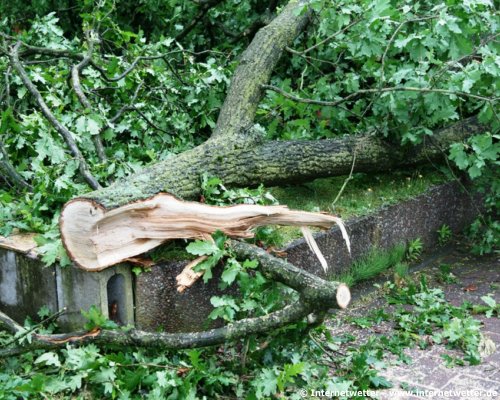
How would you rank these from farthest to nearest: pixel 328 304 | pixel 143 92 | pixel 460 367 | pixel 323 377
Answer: pixel 143 92 → pixel 460 367 → pixel 323 377 → pixel 328 304

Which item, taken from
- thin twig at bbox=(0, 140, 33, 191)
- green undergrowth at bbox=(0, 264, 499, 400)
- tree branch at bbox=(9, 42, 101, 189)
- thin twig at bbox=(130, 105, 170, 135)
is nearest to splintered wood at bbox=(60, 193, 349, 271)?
green undergrowth at bbox=(0, 264, 499, 400)

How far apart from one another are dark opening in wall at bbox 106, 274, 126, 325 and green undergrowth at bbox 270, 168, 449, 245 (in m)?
1.37

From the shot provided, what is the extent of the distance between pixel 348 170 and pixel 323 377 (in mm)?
2209

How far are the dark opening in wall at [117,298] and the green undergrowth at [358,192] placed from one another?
137 centimetres

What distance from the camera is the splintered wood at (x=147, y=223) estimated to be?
3801 millimetres

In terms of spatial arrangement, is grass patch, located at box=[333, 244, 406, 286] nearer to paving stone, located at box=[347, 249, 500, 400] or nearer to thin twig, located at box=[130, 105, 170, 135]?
paving stone, located at box=[347, 249, 500, 400]

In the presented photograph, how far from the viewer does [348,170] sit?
5.68 meters

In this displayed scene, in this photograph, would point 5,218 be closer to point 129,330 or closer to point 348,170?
point 129,330

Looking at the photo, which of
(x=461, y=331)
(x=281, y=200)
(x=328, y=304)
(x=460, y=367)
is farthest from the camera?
(x=281, y=200)

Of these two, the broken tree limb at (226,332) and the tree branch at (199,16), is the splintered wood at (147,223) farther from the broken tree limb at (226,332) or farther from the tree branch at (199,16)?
the tree branch at (199,16)

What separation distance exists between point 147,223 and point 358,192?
96.5 inches

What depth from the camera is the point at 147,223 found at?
13.1ft

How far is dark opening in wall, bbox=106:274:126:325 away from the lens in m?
3.98

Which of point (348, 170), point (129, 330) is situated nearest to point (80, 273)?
point (129, 330)
